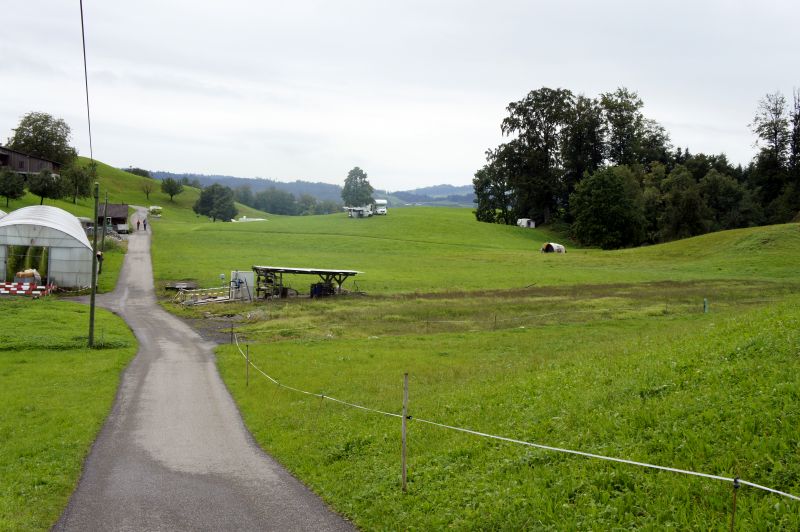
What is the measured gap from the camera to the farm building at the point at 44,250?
191 ft

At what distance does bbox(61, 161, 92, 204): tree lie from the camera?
127 meters

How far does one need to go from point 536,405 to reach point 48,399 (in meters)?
18.2

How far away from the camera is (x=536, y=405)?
14.7 metres

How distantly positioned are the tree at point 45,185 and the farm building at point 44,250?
66313mm

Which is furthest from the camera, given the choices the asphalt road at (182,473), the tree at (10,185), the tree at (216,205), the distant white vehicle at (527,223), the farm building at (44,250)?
the tree at (216,205)

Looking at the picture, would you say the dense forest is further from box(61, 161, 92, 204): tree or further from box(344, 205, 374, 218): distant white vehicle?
box(61, 161, 92, 204): tree

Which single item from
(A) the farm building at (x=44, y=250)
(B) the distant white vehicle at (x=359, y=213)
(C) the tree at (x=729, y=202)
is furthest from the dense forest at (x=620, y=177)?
(A) the farm building at (x=44, y=250)

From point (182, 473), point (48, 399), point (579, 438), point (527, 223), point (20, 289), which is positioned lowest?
point (48, 399)

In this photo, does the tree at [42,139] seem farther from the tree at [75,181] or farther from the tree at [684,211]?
the tree at [684,211]

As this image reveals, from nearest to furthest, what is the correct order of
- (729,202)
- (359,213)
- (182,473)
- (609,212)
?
(182,473) < (609,212) < (729,202) < (359,213)

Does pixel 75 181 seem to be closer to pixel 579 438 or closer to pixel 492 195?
pixel 492 195

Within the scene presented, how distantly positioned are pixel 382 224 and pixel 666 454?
120 metres

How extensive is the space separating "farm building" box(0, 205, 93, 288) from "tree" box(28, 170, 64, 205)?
66313mm

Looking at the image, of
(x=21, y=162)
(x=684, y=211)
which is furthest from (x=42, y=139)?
(x=684, y=211)
